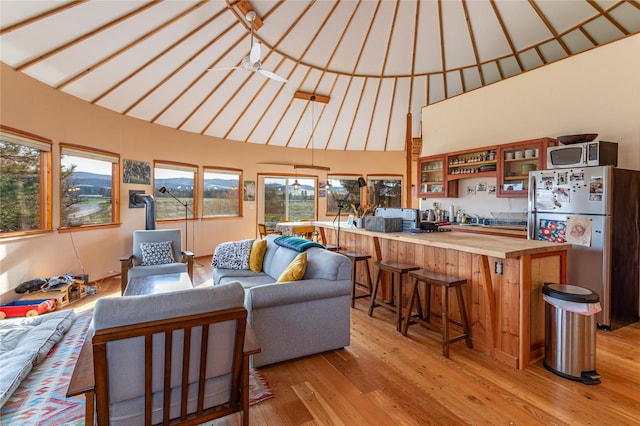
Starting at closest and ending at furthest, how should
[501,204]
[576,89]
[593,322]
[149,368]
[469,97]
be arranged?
[149,368], [593,322], [576,89], [501,204], [469,97]

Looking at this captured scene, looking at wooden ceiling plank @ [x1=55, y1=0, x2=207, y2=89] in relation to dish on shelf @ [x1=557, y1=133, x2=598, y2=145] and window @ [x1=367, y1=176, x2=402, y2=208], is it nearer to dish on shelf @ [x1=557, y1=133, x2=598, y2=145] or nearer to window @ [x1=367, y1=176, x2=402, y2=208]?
dish on shelf @ [x1=557, y1=133, x2=598, y2=145]

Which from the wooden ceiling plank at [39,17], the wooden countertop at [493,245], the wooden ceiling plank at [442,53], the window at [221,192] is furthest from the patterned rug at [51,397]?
the wooden ceiling plank at [442,53]

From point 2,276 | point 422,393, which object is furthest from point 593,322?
point 2,276

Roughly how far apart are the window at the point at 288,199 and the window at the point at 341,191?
0.46 meters

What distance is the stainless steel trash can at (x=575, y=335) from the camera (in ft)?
7.36

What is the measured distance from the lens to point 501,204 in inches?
193

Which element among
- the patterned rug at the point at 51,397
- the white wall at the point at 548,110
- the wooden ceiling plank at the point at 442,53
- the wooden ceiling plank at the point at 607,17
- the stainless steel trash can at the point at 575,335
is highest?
the wooden ceiling plank at the point at 442,53

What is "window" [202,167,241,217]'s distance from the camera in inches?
277

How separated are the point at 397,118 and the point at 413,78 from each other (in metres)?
1.31

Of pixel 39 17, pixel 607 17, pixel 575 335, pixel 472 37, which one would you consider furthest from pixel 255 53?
pixel 607 17

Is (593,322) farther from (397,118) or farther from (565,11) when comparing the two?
(397,118)

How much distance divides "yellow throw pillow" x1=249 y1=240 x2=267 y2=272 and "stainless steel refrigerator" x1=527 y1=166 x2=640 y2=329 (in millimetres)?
3310

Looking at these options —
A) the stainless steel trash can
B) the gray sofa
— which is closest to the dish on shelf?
the stainless steel trash can

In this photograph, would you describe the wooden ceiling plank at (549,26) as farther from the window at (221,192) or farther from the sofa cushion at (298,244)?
the window at (221,192)
